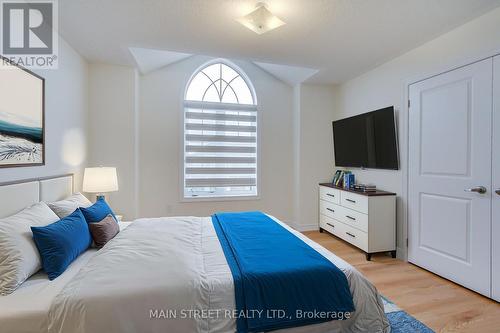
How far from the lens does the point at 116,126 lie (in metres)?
3.39

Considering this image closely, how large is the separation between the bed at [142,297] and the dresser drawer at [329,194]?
216cm

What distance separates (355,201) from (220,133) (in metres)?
2.31

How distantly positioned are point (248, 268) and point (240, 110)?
3199 millimetres

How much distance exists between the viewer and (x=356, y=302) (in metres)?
1.46

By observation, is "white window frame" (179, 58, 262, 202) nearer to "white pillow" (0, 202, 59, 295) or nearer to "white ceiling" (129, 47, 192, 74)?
"white ceiling" (129, 47, 192, 74)

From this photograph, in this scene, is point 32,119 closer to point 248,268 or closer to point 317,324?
point 248,268

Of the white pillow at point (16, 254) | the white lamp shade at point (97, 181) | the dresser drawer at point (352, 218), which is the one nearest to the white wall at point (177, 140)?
the white lamp shade at point (97, 181)

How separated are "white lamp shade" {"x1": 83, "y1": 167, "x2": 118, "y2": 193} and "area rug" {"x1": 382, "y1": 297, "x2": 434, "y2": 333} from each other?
2981 millimetres

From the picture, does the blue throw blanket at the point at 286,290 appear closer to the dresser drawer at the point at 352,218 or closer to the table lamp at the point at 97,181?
the dresser drawer at the point at 352,218

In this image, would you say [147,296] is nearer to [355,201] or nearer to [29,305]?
[29,305]

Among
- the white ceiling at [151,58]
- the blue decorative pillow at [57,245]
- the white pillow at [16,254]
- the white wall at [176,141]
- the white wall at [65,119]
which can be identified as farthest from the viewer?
the white wall at [176,141]

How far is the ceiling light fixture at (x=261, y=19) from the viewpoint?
2075 millimetres

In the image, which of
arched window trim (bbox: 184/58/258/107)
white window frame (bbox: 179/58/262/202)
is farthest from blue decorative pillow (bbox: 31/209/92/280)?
arched window trim (bbox: 184/58/258/107)

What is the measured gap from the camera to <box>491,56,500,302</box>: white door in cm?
208
